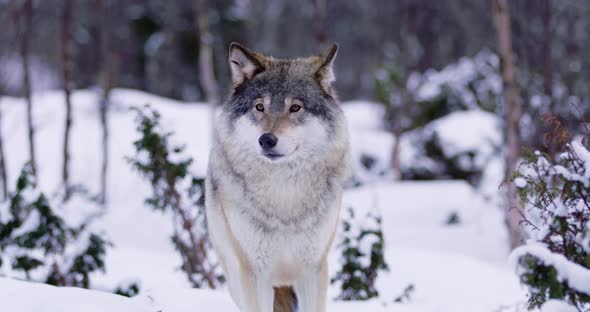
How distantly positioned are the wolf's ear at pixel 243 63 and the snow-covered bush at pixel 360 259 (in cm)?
187

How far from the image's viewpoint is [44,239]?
5547mm

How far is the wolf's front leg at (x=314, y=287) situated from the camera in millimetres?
3832

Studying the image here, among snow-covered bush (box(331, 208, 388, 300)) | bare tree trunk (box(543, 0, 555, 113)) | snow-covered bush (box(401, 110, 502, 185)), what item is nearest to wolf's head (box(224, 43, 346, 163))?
snow-covered bush (box(331, 208, 388, 300))

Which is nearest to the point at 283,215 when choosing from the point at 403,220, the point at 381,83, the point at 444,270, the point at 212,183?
the point at 212,183

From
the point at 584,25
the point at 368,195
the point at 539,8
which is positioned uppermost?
the point at 584,25

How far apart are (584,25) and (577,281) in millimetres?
15477

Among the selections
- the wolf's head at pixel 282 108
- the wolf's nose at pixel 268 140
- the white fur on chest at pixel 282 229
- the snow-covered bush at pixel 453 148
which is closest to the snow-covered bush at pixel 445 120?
the snow-covered bush at pixel 453 148

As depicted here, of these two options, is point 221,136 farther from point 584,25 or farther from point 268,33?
point 268,33

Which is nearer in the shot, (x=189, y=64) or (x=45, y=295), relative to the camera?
(x=45, y=295)

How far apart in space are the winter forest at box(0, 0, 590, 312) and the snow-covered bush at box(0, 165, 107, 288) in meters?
0.02

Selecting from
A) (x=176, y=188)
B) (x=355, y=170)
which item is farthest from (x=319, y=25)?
(x=176, y=188)

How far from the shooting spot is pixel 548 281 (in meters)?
2.33

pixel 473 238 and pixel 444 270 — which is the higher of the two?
pixel 473 238

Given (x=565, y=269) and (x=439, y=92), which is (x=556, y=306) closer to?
(x=565, y=269)
